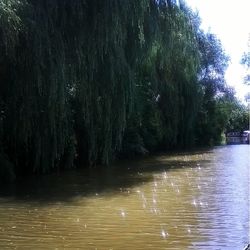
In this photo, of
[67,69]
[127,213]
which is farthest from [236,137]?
[127,213]

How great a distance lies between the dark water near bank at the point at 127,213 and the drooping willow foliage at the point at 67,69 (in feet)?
4.77

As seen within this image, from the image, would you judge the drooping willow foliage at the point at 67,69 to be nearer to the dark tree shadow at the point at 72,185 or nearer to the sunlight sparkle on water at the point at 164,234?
the dark tree shadow at the point at 72,185

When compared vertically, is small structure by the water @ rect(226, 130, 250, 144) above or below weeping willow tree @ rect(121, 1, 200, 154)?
below

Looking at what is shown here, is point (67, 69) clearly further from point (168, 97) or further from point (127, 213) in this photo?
point (168, 97)

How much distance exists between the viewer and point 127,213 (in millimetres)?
9836

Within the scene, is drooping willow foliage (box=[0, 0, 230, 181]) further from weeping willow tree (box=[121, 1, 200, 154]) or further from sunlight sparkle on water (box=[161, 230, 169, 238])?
weeping willow tree (box=[121, 1, 200, 154])

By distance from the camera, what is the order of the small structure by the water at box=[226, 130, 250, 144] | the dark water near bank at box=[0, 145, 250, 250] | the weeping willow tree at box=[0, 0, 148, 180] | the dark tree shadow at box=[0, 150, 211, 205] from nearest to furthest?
the dark water near bank at box=[0, 145, 250, 250] < the weeping willow tree at box=[0, 0, 148, 180] < the dark tree shadow at box=[0, 150, 211, 205] < the small structure by the water at box=[226, 130, 250, 144]

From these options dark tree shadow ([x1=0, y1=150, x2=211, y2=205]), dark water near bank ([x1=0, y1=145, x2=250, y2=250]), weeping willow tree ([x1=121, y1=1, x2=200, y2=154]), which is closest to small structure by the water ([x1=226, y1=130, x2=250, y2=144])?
weeping willow tree ([x1=121, y1=1, x2=200, y2=154])

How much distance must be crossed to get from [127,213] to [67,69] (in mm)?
5447

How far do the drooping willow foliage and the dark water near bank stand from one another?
4.77 ft

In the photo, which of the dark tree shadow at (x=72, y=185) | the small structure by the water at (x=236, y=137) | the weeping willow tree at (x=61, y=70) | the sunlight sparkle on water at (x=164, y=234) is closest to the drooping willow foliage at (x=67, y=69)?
the weeping willow tree at (x=61, y=70)

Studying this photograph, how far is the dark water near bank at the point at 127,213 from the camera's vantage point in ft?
24.3

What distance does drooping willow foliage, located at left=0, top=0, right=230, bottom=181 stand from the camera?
12.6 m

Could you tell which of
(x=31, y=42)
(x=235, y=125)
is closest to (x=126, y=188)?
(x=31, y=42)
